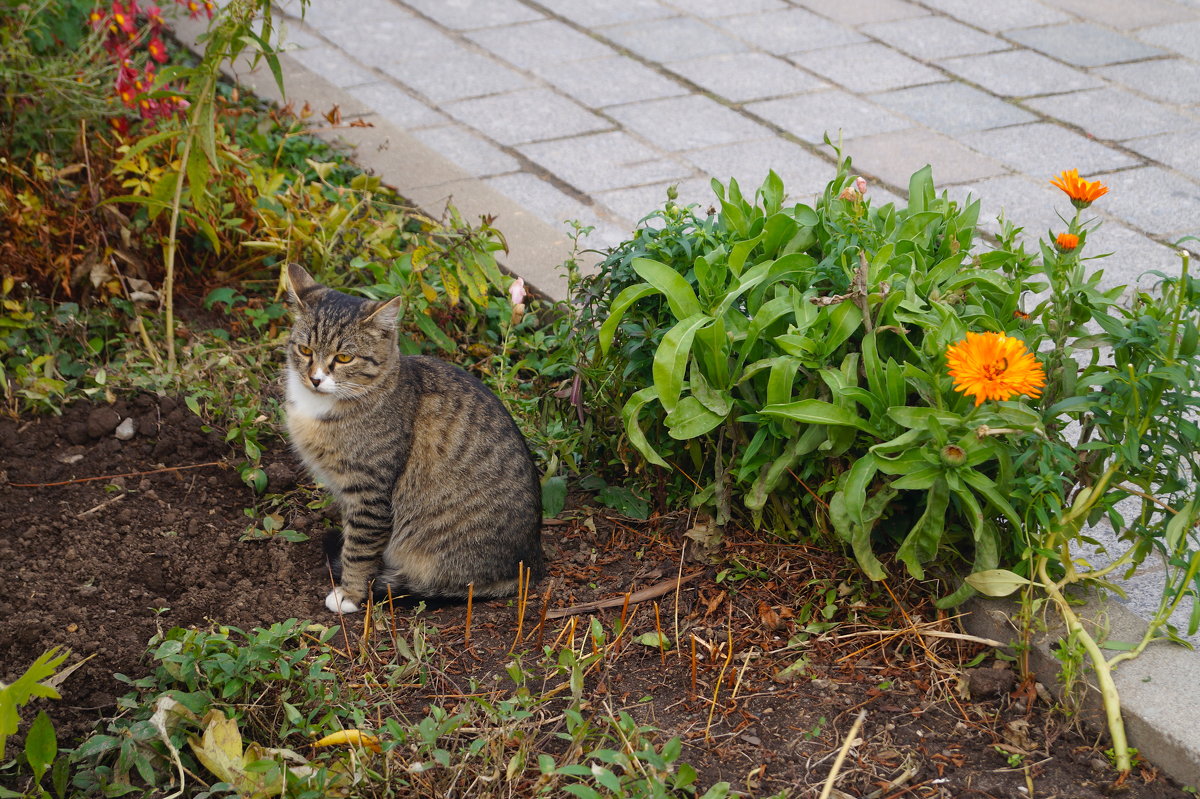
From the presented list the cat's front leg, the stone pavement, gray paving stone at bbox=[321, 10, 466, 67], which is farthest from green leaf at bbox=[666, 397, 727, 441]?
gray paving stone at bbox=[321, 10, 466, 67]

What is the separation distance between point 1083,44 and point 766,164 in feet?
7.83

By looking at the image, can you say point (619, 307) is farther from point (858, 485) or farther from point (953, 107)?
point (953, 107)

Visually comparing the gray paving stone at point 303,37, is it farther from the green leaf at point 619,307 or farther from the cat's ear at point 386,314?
the green leaf at point 619,307

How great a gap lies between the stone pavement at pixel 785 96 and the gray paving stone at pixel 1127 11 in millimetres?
21

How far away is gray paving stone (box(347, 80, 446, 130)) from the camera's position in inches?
229

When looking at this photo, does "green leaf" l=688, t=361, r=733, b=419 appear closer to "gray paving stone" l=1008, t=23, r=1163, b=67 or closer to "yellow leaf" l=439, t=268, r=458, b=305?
"yellow leaf" l=439, t=268, r=458, b=305

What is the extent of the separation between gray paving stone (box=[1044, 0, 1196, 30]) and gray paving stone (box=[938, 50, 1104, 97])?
2.62 ft

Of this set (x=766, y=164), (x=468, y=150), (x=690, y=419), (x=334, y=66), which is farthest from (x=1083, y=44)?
(x=690, y=419)

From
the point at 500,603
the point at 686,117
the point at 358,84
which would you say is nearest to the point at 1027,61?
the point at 686,117

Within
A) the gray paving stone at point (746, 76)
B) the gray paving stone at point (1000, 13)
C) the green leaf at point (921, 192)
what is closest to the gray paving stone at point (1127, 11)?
the gray paving stone at point (1000, 13)

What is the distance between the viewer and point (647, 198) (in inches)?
197

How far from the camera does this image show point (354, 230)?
14.3 feet

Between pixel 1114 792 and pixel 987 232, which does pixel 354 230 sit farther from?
pixel 1114 792

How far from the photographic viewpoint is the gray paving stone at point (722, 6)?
7.05 metres
